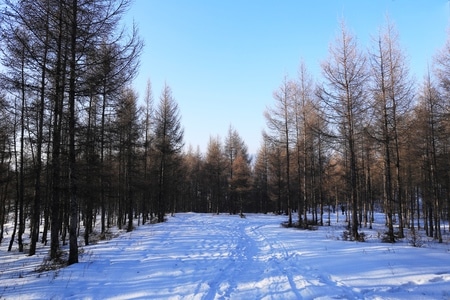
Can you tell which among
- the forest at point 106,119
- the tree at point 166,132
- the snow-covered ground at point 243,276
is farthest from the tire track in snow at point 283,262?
the tree at point 166,132

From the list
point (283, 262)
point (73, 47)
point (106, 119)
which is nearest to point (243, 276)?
point (283, 262)

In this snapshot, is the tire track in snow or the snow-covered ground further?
the tire track in snow

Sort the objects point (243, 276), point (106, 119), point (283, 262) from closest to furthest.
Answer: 1. point (243, 276)
2. point (283, 262)
3. point (106, 119)

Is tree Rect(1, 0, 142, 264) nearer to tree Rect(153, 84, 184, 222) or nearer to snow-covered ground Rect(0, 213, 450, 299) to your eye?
snow-covered ground Rect(0, 213, 450, 299)

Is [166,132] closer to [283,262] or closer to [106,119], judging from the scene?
[106,119]

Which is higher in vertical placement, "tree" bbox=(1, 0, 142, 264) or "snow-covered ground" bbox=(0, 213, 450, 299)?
"tree" bbox=(1, 0, 142, 264)

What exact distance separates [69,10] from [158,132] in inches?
742

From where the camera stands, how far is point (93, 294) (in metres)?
6.18

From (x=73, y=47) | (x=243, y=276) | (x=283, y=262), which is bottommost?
(x=283, y=262)

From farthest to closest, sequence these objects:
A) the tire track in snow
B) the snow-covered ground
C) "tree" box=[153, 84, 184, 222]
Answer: "tree" box=[153, 84, 184, 222]
the tire track in snow
the snow-covered ground

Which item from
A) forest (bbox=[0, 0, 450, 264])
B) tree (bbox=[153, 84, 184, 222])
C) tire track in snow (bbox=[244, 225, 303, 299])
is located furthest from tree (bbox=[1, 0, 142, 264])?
tree (bbox=[153, 84, 184, 222])

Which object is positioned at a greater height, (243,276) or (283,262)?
(243,276)

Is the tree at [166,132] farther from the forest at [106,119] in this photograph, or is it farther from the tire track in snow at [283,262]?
the tire track in snow at [283,262]

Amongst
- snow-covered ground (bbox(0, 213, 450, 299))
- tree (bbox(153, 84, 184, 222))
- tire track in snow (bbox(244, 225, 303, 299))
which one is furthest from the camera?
tree (bbox(153, 84, 184, 222))
